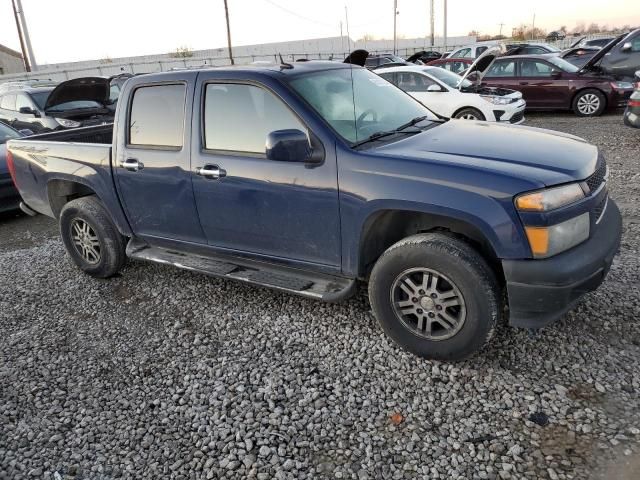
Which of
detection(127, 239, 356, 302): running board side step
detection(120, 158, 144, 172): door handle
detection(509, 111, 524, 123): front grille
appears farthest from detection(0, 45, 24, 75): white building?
detection(127, 239, 356, 302): running board side step

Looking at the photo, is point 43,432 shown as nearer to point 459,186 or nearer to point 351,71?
point 459,186

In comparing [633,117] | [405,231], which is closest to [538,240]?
[405,231]

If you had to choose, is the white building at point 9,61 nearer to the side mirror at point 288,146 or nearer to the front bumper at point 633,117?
the front bumper at point 633,117

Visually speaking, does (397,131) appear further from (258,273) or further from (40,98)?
(40,98)

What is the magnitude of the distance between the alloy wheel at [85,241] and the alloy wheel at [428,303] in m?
3.04

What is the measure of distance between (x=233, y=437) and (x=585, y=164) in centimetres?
256

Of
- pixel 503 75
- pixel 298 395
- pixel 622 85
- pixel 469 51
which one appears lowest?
pixel 298 395

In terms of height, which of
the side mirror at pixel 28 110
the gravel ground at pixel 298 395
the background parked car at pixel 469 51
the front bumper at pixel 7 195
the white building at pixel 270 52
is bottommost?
the gravel ground at pixel 298 395

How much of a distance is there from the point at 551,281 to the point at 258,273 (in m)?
2.01

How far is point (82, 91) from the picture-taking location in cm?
947

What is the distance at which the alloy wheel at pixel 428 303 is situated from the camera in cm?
309

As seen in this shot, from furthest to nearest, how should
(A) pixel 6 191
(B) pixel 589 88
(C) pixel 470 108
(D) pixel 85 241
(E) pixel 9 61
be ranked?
(E) pixel 9 61 → (B) pixel 589 88 → (C) pixel 470 108 → (A) pixel 6 191 → (D) pixel 85 241

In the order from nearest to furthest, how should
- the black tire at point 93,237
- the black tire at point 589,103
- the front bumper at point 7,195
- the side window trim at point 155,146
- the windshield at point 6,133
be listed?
the side window trim at point 155,146
the black tire at point 93,237
the front bumper at point 7,195
the windshield at point 6,133
the black tire at point 589,103

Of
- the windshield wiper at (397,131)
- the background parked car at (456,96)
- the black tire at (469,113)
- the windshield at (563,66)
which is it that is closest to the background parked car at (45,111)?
the background parked car at (456,96)
